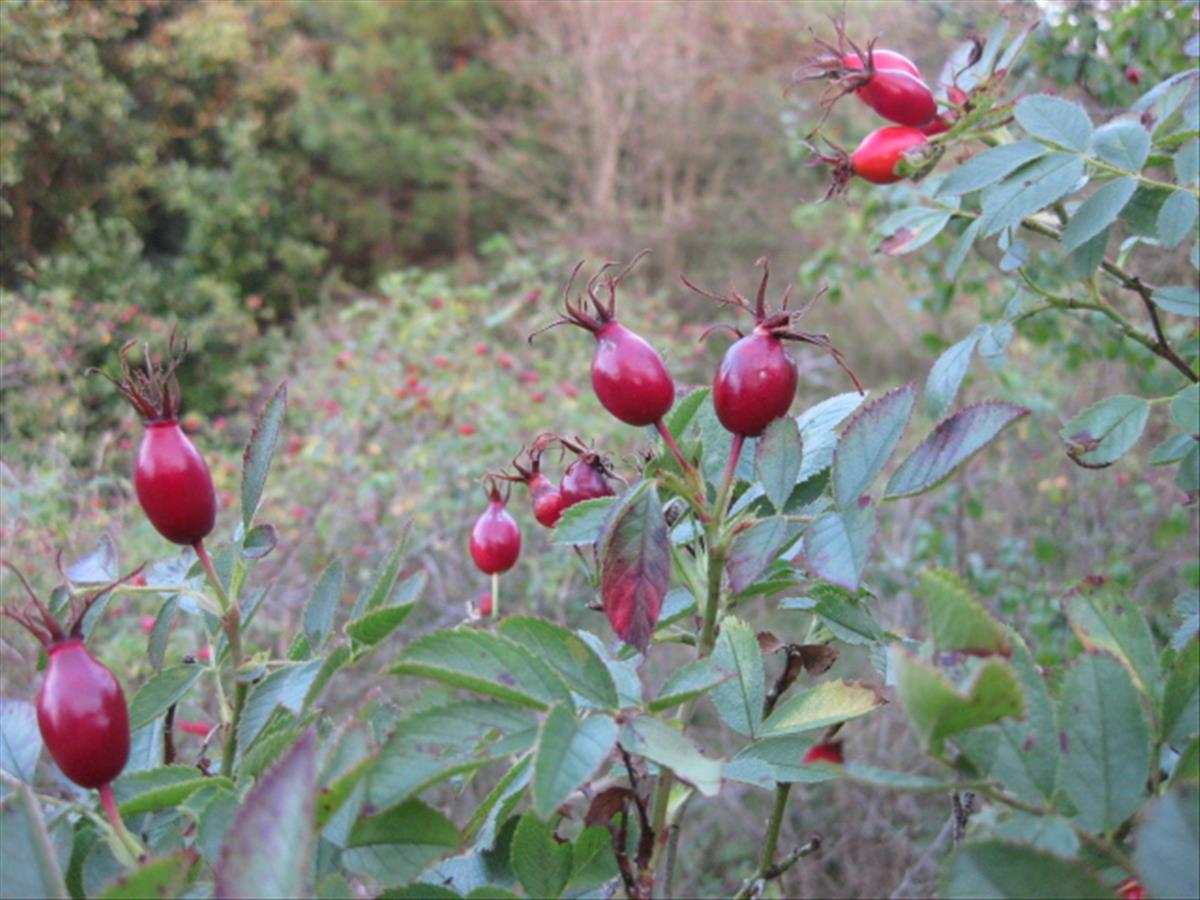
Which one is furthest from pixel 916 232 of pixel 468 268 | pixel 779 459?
pixel 468 268

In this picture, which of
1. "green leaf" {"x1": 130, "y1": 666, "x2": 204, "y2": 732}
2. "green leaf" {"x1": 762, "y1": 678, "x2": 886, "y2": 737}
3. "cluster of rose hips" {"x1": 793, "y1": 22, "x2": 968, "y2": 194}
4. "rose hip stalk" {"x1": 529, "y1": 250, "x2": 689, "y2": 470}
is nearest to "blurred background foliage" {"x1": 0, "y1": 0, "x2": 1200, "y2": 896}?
"rose hip stalk" {"x1": 529, "y1": 250, "x2": 689, "y2": 470}

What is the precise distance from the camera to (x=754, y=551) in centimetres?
45

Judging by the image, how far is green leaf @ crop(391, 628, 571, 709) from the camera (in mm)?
394

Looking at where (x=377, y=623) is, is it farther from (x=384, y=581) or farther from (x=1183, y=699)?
(x=1183, y=699)

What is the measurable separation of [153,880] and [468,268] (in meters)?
6.39

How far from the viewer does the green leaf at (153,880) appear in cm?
35

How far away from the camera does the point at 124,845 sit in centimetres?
44

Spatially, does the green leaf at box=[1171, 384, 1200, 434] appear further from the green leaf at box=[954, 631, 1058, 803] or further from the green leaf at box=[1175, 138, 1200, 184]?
the green leaf at box=[954, 631, 1058, 803]

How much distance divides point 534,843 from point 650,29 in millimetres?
6831

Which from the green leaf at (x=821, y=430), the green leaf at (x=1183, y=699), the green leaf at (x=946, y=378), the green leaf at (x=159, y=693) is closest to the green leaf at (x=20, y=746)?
the green leaf at (x=159, y=693)

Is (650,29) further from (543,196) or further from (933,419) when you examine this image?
(933,419)

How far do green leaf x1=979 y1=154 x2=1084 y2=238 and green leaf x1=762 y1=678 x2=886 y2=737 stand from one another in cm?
41

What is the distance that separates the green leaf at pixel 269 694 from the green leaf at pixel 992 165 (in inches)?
22.7

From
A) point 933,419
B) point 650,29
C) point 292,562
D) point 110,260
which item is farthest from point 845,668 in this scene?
point 650,29
